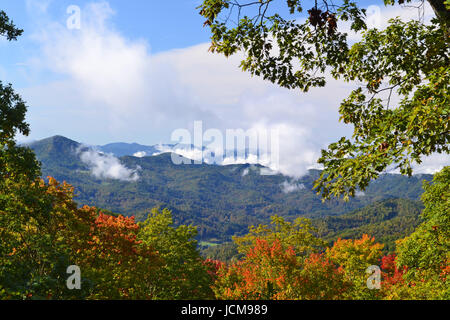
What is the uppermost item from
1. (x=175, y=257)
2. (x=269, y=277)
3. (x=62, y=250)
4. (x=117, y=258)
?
(x=62, y=250)

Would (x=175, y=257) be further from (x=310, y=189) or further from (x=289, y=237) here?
(x=310, y=189)

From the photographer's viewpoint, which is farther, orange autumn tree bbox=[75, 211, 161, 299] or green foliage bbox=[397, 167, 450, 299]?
green foliage bbox=[397, 167, 450, 299]

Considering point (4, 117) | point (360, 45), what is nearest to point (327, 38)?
point (360, 45)

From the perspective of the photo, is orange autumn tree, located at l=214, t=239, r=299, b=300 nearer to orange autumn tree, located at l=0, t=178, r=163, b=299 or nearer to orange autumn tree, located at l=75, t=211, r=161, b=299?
orange autumn tree, located at l=75, t=211, r=161, b=299

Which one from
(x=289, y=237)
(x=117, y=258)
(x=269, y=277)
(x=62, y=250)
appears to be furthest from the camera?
(x=289, y=237)

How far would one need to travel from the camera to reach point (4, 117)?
1242cm

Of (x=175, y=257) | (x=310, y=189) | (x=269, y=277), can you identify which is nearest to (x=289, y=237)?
(x=269, y=277)

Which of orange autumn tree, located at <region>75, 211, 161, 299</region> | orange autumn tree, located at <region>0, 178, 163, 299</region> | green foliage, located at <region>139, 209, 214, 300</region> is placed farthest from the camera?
green foliage, located at <region>139, 209, 214, 300</region>

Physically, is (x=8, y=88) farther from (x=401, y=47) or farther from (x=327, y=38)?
(x=401, y=47)

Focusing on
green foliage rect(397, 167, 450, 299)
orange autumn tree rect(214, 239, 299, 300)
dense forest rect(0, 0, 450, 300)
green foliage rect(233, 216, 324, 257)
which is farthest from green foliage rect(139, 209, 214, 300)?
green foliage rect(397, 167, 450, 299)

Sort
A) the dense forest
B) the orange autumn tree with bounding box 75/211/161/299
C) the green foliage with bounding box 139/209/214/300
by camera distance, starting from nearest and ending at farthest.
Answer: the dense forest < the orange autumn tree with bounding box 75/211/161/299 < the green foliage with bounding box 139/209/214/300
